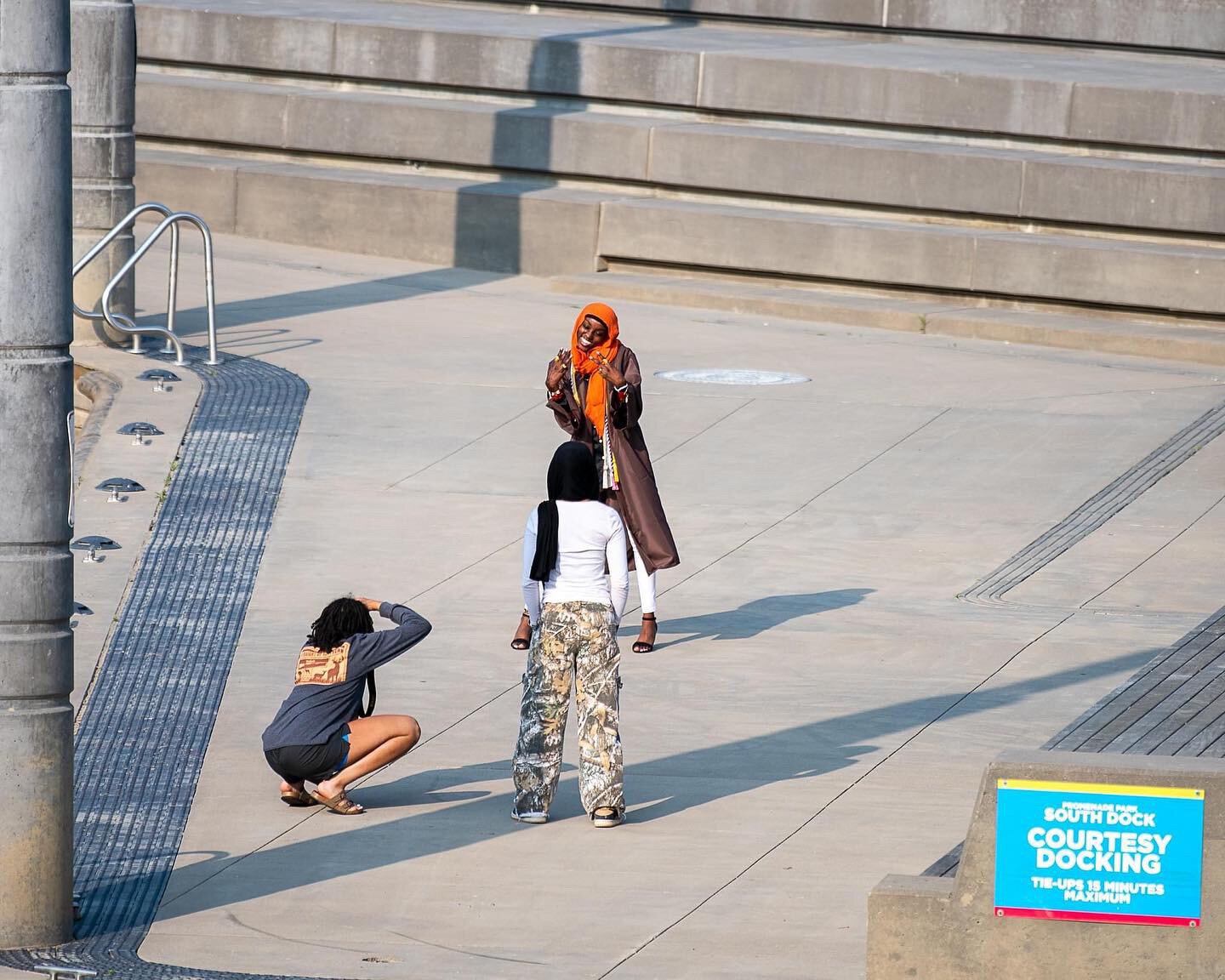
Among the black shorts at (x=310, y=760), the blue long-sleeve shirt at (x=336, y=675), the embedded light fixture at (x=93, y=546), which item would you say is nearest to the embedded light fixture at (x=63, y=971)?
the black shorts at (x=310, y=760)

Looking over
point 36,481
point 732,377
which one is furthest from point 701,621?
point 732,377

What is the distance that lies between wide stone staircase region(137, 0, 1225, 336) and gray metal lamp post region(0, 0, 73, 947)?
11971mm

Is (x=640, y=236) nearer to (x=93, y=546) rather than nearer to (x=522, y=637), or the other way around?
(x=93, y=546)

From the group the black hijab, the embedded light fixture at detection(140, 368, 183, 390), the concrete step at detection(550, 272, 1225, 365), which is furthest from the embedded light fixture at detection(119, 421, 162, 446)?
the concrete step at detection(550, 272, 1225, 365)

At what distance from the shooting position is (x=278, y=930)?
22.6 ft

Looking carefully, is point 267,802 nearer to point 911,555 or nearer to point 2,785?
point 2,785

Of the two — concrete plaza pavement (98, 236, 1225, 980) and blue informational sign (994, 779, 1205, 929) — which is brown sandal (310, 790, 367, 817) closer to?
concrete plaza pavement (98, 236, 1225, 980)

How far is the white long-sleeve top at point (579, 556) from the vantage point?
7891 mm

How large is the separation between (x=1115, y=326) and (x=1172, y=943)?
11.6 meters

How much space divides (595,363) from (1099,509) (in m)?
3.86

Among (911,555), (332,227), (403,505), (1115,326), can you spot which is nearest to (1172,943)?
(911,555)

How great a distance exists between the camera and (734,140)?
62.1 ft

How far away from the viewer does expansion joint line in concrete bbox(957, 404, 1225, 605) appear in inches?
440

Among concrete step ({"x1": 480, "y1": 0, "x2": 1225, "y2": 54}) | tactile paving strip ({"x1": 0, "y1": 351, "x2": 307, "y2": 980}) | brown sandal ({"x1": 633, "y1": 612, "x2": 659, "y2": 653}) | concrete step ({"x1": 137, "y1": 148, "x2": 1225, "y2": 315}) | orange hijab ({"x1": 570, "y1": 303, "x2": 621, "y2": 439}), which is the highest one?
concrete step ({"x1": 480, "y1": 0, "x2": 1225, "y2": 54})
